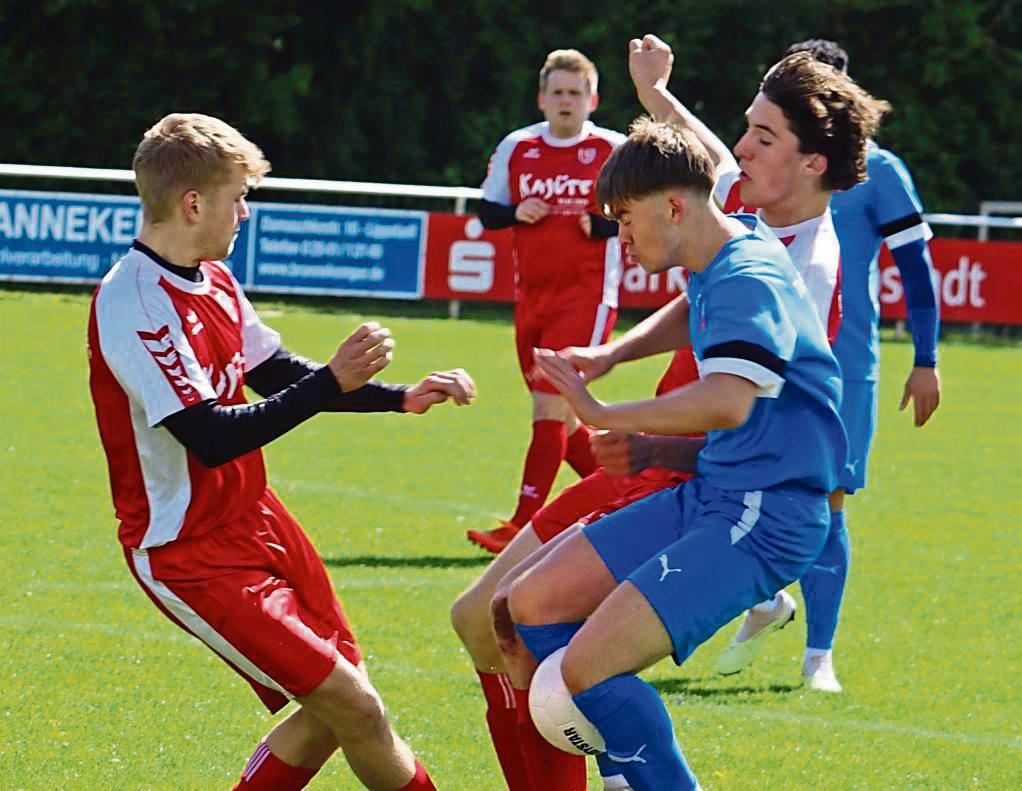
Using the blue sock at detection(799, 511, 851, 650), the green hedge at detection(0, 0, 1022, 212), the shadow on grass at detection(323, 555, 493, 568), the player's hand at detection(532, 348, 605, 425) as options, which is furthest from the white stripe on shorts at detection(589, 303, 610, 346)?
the green hedge at detection(0, 0, 1022, 212)

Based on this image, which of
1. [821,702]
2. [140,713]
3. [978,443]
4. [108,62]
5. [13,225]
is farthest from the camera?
[108,62]

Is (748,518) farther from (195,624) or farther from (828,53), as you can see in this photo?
(828,53)

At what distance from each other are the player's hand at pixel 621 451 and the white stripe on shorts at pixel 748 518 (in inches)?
13.0

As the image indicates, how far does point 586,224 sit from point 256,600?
16.5 ft

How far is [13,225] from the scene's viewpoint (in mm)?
16281

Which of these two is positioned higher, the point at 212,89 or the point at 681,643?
the point at 212,89

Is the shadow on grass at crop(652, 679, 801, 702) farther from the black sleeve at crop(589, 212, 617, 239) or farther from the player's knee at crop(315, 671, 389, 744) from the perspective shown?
the black sleeve at crop(589, 212, 617, 239)

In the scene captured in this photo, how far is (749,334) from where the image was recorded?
3.70 metres

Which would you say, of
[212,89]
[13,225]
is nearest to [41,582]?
[13,225]

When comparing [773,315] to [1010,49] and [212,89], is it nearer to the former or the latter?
[212,89]

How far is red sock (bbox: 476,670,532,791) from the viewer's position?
440 cm

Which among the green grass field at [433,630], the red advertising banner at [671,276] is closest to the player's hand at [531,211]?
the green grass field at [433,630]

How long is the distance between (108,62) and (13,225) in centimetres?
484

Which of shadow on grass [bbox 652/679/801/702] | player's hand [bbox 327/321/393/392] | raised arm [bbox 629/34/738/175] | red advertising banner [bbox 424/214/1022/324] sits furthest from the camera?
red advertising banner [bbox 424/214/1022/324]
